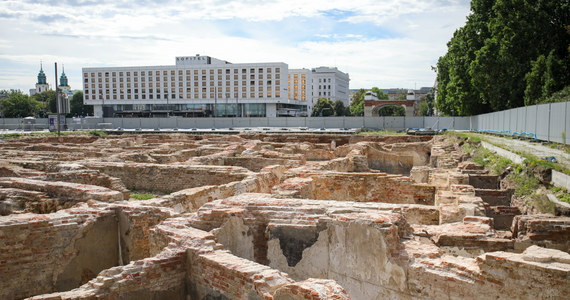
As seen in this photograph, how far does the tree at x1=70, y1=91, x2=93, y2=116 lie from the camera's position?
321 ft

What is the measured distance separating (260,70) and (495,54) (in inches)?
2550

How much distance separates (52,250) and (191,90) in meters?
86.6

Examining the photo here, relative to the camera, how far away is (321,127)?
50.3 metres

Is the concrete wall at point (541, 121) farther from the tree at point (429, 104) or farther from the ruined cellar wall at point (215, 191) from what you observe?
the tree at point (429, 104)

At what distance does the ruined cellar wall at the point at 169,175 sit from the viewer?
39.7 ft

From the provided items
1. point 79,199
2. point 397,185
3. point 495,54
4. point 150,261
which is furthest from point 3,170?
point 495,54

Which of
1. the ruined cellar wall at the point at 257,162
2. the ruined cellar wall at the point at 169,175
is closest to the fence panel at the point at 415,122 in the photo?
the ruined cellar wall at the point at 257,162

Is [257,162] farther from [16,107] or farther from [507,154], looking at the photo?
[16,107]

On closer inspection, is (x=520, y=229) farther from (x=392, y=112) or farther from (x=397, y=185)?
(x=392, y=112)

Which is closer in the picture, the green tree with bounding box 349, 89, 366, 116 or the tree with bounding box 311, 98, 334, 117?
the tree with bounding box 311, 98, 334, 117

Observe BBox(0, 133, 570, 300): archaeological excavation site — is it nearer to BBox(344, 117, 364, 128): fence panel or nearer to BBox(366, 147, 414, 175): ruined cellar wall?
BBox(366, 147, 414, 175): ruined cellar wall

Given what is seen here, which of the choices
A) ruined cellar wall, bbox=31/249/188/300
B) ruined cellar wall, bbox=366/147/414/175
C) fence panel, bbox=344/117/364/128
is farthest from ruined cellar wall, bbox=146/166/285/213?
fence panel, bbox=344/117/364/128

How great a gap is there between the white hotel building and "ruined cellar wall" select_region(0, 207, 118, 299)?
78894 mm

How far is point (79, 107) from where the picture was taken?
9856cm
